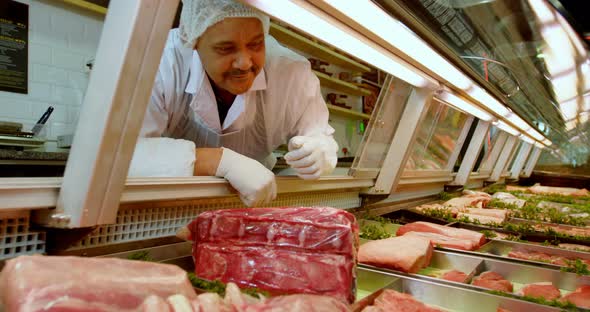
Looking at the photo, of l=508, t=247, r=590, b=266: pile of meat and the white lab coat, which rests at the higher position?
the white lab coat

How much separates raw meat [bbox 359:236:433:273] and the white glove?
0.69 meters

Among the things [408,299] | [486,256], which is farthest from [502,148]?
[408,299]

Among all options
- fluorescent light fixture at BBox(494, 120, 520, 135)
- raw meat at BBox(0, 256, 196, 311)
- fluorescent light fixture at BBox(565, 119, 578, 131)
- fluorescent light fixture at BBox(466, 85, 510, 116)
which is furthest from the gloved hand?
fluorescent light fixture at BBox(565, 119, 578, 131)

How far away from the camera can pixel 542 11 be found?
257 centimetres

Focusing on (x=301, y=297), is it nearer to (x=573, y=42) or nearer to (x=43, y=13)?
(x=573, y=42)

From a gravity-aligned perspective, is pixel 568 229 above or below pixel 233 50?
below

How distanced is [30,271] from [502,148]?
8306 millimetres

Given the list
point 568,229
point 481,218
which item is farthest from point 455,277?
point 568,229

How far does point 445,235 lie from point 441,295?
3.57ft

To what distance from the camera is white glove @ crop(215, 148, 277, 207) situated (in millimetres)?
1793

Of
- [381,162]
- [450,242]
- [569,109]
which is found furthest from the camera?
[569,109]

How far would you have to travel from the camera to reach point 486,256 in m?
2.53

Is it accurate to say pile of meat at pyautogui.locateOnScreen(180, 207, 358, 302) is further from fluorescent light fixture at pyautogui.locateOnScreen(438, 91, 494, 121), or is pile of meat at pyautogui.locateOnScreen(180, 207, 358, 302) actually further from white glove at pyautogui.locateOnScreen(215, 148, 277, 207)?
fluorescent light fixture at pyautogui.locateOnScreen(438, 91, 494, 121)

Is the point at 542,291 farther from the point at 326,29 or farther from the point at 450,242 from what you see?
the point at 326,29
